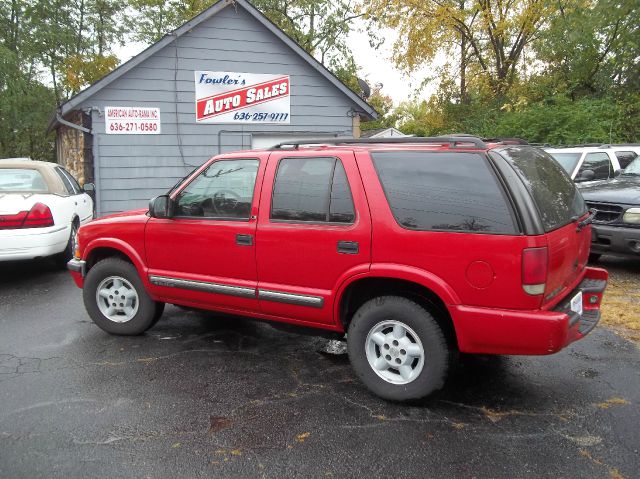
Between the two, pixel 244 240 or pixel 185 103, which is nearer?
pixel 244 240

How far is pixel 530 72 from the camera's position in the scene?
A: 865 inches

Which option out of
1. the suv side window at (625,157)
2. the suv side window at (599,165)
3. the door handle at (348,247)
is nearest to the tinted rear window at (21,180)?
the door handle at (348,247)

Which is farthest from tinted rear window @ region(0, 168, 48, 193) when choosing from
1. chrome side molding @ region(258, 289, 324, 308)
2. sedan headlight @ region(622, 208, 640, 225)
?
sedan headlight @ region(622, 208, 640, 225)

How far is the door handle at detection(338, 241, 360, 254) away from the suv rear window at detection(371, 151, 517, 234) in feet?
1.09

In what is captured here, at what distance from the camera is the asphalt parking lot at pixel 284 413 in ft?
9.18

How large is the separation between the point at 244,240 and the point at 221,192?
1.66 feet

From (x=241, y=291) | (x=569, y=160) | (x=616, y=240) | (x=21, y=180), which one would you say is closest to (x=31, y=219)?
(x=21, y=180)

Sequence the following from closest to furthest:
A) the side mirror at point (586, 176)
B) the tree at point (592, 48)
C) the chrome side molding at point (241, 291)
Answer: the chrome side molding at point (241, 291), the side mirror at point (586, 176), the tree at point (592, 48)

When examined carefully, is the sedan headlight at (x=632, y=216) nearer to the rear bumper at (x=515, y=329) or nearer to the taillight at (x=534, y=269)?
the rear bumper at (x=515, y=329)

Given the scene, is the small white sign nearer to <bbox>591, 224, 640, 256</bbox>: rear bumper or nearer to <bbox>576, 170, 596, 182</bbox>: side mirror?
<bbox>576, 170, 596, 182</bbox>: side mirror

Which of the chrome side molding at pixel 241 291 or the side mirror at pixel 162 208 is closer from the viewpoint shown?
the chrome side molding at pixel 241 291

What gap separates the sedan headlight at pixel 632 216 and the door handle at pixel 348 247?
15.1ft

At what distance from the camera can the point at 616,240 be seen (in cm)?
650

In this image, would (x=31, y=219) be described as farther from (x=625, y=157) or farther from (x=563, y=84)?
(x=563, y=84)
